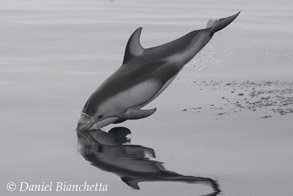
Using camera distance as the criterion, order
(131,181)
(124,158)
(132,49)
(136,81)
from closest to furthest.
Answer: (131,181)
(124,158)
(136,81)
(132,49)

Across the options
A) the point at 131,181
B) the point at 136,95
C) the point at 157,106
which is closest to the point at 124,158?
the point at 131,181

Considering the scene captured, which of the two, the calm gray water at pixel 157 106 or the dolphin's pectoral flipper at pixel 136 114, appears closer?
the calm gray water at pixel 157 106

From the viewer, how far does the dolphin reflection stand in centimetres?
689

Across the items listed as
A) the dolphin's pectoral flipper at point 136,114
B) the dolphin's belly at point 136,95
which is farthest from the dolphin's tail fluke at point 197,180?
the dolphin's belly at point 136,95

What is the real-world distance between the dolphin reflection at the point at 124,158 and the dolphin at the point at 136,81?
203 millimetres

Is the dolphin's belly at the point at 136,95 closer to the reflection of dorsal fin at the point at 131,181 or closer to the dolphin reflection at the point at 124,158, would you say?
the dolphin reflection at the point at 124,158

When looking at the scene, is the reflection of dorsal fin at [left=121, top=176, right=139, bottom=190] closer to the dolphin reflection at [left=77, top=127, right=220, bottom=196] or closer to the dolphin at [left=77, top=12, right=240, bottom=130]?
the dolphin reflection at [left=77, top=127, right=220, bottom=196]

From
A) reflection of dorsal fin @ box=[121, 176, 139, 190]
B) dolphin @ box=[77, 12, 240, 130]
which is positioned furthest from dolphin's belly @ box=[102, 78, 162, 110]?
reflection of dorsal fin @ box=[121, 176, 139, 190]

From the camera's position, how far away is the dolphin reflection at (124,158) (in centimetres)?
689

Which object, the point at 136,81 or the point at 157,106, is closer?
the point at 136,81

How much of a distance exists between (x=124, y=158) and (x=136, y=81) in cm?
131

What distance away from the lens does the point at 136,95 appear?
8.61 meters

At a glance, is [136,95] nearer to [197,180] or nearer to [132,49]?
[132,49]

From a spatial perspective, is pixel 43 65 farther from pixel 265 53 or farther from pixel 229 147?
pixel 229 147
